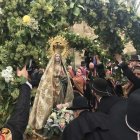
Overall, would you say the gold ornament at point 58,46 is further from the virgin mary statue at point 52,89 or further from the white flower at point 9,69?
the white flower at point 9,69

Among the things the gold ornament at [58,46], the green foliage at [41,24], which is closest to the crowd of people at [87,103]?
the gold ornament at [58,46]

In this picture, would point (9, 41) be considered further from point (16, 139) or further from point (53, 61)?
point (16, 139)

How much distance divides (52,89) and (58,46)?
81cm

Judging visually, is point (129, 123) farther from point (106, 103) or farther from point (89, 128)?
point (106, 103)

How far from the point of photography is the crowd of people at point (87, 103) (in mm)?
2123

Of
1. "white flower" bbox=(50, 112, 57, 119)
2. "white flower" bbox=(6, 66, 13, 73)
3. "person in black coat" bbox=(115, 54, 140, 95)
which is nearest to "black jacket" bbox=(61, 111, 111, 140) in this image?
"white flower" bbox=(6, 66, 13, 73)

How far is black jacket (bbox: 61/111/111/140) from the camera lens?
2123mm

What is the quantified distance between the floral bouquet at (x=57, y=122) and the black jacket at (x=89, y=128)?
3.79 meters

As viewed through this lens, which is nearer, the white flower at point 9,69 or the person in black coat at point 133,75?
the white flower at point 9,69

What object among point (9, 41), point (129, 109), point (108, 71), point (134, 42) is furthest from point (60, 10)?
point (129, 109)

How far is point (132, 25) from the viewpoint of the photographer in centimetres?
696

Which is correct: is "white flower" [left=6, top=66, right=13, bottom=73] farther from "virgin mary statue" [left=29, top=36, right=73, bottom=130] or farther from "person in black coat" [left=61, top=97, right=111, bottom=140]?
"person in black coat" [left=61, top=97, right=111, bottom=140]

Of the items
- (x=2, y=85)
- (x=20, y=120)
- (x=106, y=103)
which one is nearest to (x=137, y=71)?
(x=106, y=103)

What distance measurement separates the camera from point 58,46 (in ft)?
21.7
